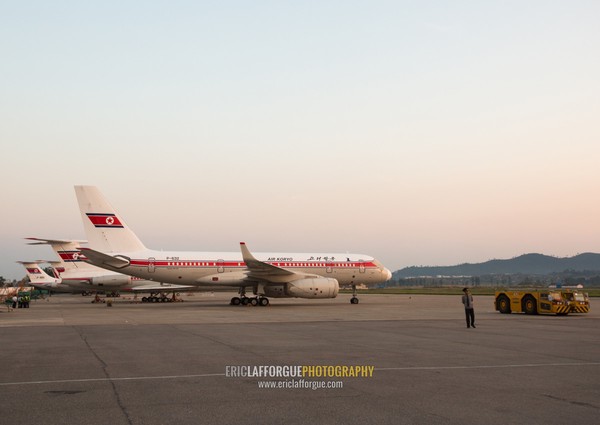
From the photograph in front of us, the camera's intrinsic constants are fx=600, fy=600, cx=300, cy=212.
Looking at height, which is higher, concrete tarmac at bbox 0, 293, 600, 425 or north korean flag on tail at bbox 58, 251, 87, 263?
north korean flag on tail at bbox 58, 251, 87, 263

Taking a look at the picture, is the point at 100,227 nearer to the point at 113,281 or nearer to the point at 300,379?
the point at 113,281

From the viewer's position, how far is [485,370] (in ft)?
37.3

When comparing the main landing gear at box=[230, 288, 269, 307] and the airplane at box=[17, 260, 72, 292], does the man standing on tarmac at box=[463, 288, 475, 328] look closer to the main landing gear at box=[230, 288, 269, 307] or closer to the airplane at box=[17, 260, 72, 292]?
the main landing gear at box=[230, 288, 269, 307]

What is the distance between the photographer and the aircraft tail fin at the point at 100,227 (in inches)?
1585

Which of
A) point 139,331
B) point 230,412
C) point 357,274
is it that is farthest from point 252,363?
point 357,274

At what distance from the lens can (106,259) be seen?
38.3 meters

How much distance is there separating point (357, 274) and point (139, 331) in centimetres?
2583

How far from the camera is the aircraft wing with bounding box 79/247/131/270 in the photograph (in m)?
37.8

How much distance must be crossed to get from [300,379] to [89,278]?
47606 mm

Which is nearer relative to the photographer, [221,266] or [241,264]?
[221,266]

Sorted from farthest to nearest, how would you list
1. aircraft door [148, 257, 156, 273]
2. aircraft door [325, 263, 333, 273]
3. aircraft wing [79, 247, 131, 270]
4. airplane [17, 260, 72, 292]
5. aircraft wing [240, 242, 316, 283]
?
airplane [17, 260, 72, 292], aircraft door [325, 263, 333, 273], aircraft door [148, 257, 156, 273], aircraft wing [240, 242, 316, 283], aircraft wing [79, 247, 131, 270]

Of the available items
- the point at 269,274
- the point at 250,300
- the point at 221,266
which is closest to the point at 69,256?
the point at 221,266

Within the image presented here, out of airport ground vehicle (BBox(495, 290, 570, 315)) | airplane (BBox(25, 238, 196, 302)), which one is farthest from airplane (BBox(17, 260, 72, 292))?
airport ground vehicle (BBox(495, 290, 570, 315))

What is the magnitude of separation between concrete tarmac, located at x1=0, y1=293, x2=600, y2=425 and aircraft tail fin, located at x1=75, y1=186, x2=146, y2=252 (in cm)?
2119
